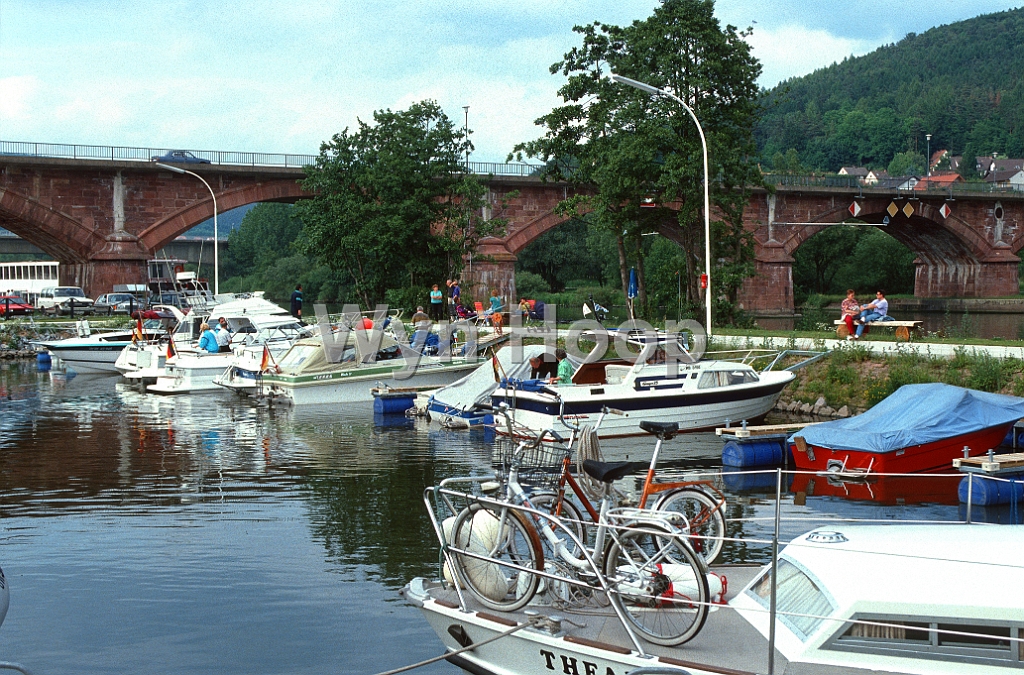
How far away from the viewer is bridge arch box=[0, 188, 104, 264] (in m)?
51.4

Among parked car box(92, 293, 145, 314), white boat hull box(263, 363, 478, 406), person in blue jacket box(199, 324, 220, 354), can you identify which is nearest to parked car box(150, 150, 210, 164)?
parked car box(92, 293, 145, 314)

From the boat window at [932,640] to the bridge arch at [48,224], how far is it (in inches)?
2023

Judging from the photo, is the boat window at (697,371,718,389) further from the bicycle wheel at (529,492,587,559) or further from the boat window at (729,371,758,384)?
the bicycle wheel at (529,492,587,559)

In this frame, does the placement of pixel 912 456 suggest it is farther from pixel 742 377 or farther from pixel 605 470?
pixel 605 470

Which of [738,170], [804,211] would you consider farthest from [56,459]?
[804,211]

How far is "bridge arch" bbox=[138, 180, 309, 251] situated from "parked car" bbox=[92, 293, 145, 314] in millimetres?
2710

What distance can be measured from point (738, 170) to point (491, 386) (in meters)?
15.5

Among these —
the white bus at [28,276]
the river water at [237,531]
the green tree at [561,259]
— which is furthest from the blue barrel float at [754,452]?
the white bus at [28,276]

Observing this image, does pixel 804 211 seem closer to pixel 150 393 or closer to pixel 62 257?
pixel 62 257

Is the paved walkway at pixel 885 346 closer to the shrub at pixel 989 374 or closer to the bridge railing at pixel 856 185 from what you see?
the shrub at pixel 989 374

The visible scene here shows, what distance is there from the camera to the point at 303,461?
2067 centimetres

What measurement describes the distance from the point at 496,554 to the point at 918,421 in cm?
1132

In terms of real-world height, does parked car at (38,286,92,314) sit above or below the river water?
above

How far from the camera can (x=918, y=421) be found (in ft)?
58.2
